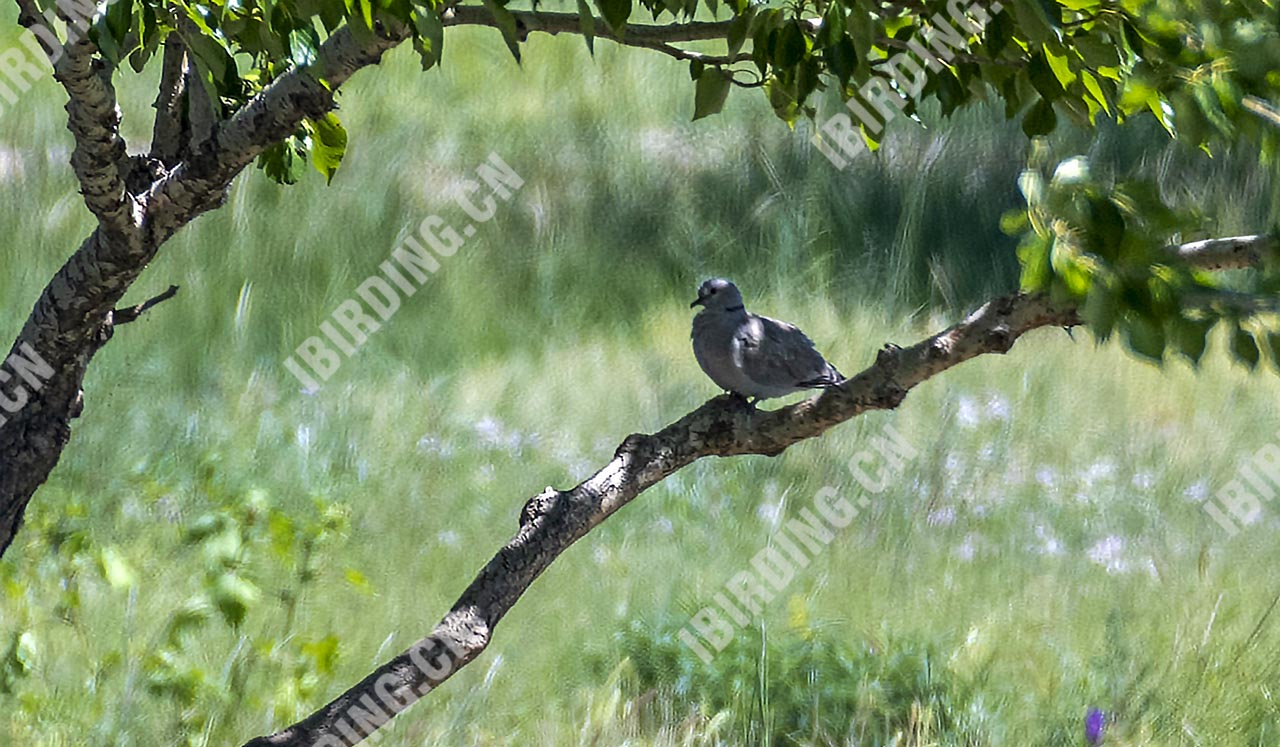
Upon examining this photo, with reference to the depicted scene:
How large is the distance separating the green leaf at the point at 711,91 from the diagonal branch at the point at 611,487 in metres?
0.39

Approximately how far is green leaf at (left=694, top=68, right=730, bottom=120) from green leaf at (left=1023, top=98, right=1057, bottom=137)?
378 mm

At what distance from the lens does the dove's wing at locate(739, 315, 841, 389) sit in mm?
3418

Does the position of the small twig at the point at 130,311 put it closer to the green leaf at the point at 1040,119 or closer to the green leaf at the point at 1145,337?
the green leaf at the point at 1040,119

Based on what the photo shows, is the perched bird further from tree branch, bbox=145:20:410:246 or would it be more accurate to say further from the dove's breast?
tree branch, bbox=145:20:410:246

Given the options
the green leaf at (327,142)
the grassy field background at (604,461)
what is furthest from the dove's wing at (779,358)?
the green leaf at (327,142)

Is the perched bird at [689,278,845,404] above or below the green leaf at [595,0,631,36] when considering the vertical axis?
below

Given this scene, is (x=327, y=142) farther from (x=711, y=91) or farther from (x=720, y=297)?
(x=720, y=297)

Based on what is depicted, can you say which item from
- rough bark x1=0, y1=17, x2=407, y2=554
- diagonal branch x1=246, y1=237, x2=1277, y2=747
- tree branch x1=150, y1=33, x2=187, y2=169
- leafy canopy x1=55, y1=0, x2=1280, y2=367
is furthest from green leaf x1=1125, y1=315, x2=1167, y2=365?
tree branch x1=150, y1=33, x2=187, y2=169

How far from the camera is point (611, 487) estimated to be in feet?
6.75

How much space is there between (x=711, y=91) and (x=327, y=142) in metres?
0.62

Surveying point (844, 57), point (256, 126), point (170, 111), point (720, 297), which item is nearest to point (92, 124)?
point (256, 126)

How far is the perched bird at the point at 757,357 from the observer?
343 cm

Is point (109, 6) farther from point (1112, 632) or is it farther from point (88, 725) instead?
point (1112, 632)

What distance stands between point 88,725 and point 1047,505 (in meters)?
3.03
